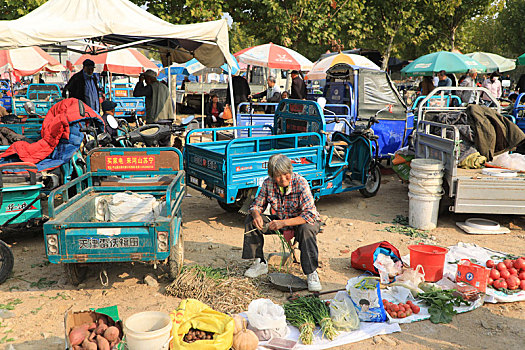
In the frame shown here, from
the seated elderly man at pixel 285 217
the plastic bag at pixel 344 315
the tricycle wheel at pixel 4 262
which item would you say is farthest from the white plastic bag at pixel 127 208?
the plastic bag at pixel 344 315

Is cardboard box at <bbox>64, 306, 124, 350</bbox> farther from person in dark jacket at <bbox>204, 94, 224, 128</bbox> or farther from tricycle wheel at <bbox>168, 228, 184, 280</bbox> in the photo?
person in dark jacket at <bbox>204, 94, 224, 128</bbox>

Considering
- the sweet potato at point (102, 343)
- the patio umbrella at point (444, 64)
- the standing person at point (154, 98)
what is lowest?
the sweet potato at point (102, 343)

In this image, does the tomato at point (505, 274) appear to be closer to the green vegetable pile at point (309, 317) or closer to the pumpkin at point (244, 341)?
the green vegetable pile at point (309, 317)

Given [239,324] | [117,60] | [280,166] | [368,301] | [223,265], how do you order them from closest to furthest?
1. [239,324]
2. [368,301]
3. [280,166]
4. [223,265]
5. [117,60]

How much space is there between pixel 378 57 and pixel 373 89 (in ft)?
56.6

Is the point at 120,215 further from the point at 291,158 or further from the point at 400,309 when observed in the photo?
the point at 400,309

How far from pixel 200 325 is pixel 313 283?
1565 millimetres

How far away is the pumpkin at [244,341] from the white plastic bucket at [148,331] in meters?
0.54

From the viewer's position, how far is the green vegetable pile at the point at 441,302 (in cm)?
428

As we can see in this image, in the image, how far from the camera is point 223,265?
18.1ft

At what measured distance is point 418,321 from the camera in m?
4.27

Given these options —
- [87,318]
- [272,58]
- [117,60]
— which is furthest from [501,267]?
[117,60]

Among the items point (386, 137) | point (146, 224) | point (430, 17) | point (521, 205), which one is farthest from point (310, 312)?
point (430, 17)

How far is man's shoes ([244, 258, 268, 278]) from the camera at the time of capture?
508 cm
